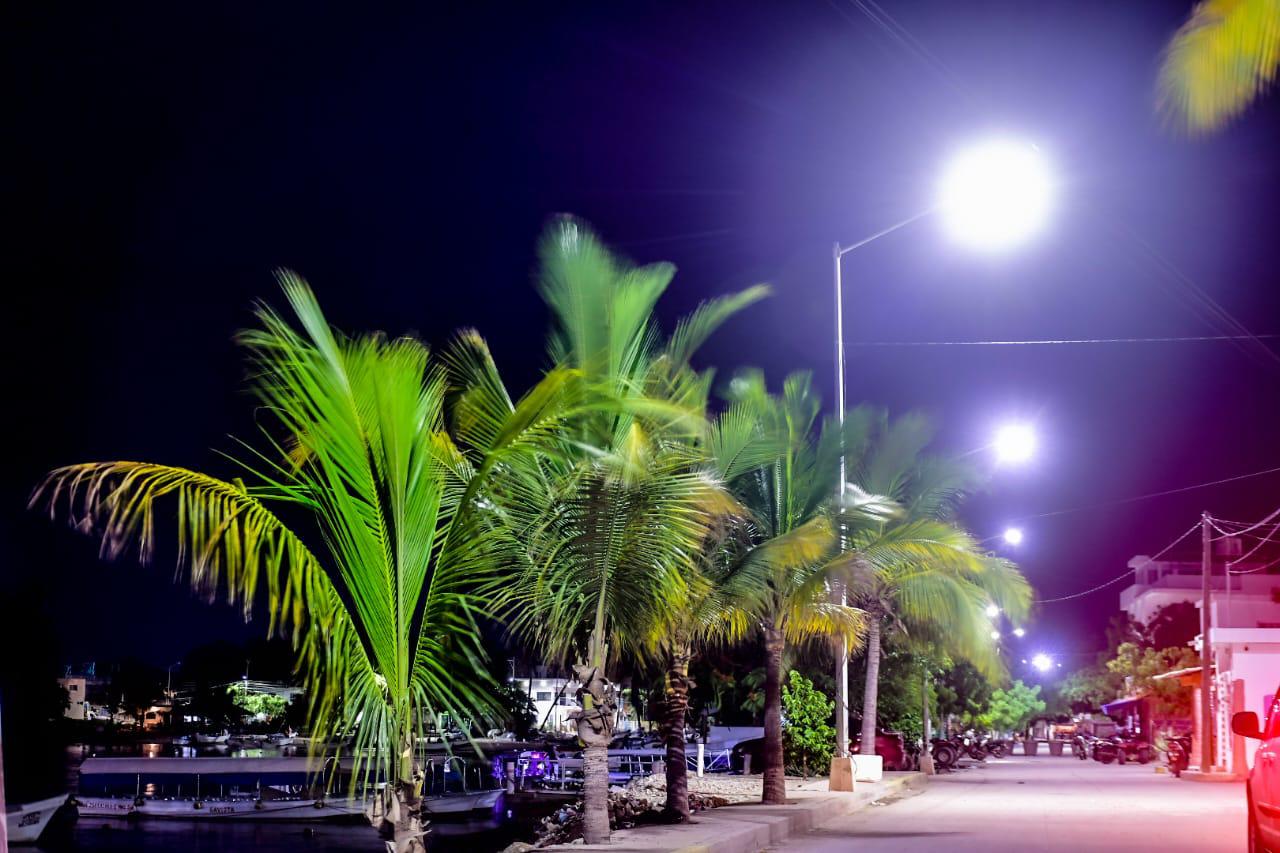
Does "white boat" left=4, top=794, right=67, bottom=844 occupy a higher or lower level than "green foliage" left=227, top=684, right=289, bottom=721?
lower

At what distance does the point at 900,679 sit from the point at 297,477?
1227 inches

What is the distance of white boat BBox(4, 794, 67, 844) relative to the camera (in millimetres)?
42812

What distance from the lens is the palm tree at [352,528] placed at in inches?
357

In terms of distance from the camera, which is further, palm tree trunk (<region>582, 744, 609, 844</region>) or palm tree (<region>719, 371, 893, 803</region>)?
palm tree (<region>719, 371, 893, 803</region>)

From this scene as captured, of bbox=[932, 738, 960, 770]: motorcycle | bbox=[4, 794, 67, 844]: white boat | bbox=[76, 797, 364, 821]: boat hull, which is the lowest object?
bbox=[76, 797, 364, 821]: boat hull

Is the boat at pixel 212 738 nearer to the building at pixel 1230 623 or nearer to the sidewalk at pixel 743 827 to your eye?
the building at pixel 1230 623

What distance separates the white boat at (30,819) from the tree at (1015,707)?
64.0 m

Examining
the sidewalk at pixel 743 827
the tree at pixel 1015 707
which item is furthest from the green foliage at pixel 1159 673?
the sidewalk at pixel 743 827

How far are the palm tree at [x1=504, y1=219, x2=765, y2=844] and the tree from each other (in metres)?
82.9

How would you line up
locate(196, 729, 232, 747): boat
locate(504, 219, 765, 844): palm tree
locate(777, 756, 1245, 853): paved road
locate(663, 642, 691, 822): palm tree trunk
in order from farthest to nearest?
locate(196, 729, 232, 747): boat, locate(663, 642, 691, 822): palm tree trunk, locate(777, 756, 1245, 853): paved road, locate(504, 219, 765, 844): palm tree

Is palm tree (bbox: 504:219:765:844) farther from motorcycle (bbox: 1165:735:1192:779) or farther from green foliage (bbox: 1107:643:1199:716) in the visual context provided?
green foliage (bbox: 1107:643:1199:716)

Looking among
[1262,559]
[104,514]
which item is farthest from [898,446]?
[1262,559]

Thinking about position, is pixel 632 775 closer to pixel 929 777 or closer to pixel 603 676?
pixel 929 777

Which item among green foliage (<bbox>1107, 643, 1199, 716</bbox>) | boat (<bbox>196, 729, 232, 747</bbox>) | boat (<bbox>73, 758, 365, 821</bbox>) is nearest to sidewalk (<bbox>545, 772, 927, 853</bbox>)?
boat (<bbox>73, 758, 365, 821</bbox>)
